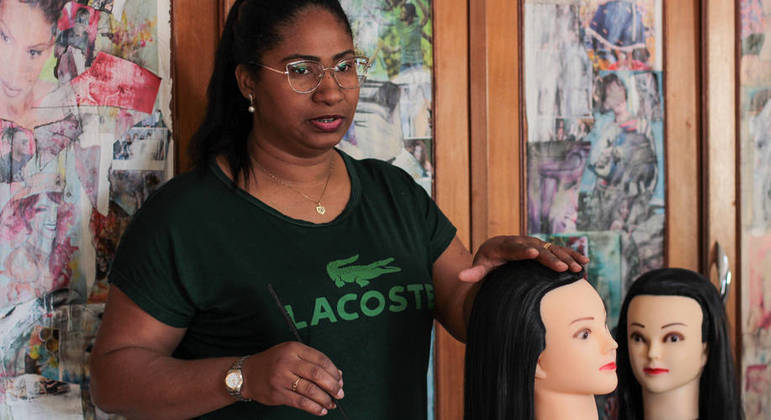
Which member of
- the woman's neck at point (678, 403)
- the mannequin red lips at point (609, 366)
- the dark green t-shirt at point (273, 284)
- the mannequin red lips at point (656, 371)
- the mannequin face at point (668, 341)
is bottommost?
the woman's neck at point (678, 403)

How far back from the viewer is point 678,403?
6.23 feet

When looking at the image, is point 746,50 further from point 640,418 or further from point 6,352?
point 6,352

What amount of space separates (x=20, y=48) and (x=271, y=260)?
0.89 m

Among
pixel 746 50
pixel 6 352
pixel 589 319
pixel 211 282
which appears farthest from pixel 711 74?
pixel 6 352

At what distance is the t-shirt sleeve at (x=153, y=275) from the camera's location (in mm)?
1311

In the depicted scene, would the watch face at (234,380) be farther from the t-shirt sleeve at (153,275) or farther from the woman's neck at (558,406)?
the woman's neck at (558,406)

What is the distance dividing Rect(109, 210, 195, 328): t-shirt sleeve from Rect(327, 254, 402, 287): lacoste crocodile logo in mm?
267

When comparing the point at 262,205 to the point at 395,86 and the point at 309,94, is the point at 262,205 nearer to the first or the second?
the point at 309,94

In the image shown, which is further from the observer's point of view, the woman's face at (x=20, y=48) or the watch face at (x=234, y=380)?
the woman's face at (x=20, y=48)

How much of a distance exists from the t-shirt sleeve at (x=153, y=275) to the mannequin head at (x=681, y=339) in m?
1.13

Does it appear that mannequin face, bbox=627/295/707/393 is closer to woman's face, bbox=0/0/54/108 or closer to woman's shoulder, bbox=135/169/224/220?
woman's shoulder, bbox=135/169/224/220

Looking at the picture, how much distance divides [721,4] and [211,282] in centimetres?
175

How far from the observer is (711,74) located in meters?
2.23

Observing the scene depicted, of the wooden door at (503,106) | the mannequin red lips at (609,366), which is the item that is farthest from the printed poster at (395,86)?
the mannequin red lips at (609,366)
